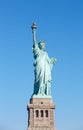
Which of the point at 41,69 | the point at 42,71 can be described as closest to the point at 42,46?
the point at 41,69

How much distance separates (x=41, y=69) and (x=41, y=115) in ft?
16.4

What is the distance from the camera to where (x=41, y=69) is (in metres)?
58.2

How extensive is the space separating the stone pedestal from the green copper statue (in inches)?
51.1

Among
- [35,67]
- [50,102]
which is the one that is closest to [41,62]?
[35,67]

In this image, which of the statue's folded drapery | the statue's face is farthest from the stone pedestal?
the statue's face

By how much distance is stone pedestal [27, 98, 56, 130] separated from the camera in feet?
184

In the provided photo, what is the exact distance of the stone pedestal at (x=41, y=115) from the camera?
56.1 m

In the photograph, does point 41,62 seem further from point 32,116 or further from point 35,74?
point 32,116

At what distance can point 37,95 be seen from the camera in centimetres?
5741

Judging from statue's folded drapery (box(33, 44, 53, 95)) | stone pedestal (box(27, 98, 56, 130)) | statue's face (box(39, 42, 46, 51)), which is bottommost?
stone pedestal (box(27, 98, 56, 130))

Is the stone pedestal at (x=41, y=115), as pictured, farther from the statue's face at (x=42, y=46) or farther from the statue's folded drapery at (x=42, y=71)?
the statue's face at (x=42, y=46)

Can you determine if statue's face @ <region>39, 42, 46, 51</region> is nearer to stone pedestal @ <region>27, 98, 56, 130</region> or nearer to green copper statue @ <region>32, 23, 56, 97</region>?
green copper statue @ <region>32, 23, 56, 97</region>

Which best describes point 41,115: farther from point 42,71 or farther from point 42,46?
point 42,46

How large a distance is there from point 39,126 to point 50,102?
284 cm
